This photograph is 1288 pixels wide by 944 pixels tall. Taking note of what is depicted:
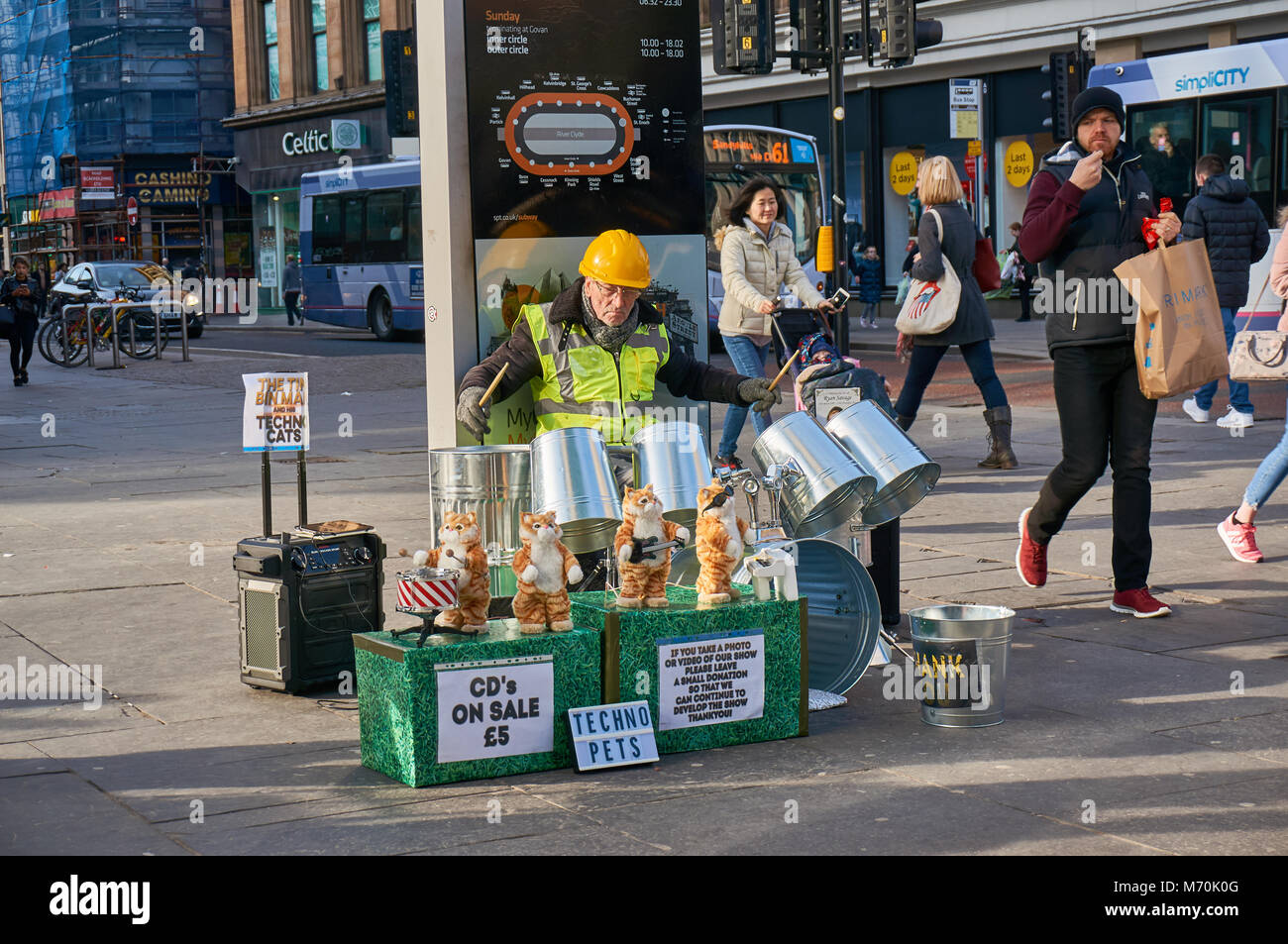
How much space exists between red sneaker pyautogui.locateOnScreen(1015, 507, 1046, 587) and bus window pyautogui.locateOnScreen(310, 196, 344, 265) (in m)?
28.4

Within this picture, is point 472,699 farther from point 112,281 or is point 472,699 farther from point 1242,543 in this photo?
point 112,281

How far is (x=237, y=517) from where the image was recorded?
1041 cm

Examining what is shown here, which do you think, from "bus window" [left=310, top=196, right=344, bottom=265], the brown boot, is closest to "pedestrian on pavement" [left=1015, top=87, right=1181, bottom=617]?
the brown boot

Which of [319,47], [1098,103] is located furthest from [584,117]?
[319,47]

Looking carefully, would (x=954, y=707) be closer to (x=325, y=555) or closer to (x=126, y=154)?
(x=325, y=555)

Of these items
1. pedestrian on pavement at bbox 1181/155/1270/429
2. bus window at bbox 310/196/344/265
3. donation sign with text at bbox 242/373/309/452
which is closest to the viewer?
donation sign with text at bbox 242/373/309/452

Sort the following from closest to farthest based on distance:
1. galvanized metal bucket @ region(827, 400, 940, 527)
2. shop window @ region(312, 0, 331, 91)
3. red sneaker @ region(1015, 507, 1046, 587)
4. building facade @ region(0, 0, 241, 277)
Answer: galvanized metal bucket @ region(827, 400, 940, 527), red sneaker @ region(1015, 507, 1046, 587), shop window @ region(312, 0, 331, 91), building facade @ region(0, 0, 241, 277)

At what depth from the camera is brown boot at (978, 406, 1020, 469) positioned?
1180 centimetres

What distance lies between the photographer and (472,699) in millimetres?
4941

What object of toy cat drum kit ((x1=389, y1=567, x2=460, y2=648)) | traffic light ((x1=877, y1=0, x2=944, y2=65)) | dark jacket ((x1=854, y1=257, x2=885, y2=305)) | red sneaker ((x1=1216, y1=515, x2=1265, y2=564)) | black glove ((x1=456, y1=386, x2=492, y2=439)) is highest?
traffic light ((x1=877, y1=0, x2=944, y2=65))

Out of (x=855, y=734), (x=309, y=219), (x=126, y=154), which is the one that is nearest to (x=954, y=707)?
(x=855, y=734)

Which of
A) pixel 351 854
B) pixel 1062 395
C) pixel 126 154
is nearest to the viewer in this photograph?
pixel 351 854

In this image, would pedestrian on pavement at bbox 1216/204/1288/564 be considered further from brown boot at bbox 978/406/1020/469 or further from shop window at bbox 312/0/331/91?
shop window at bbox 312/0/331/91

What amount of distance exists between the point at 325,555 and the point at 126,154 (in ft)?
191
